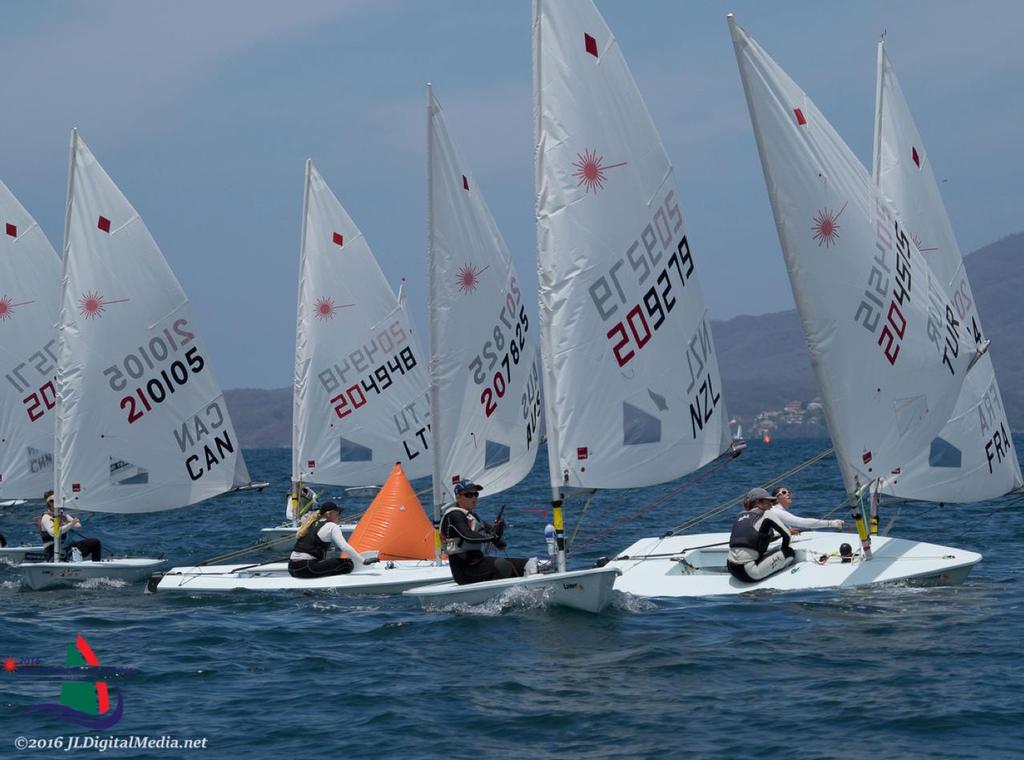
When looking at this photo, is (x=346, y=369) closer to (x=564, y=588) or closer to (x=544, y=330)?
(x=544, y=330)

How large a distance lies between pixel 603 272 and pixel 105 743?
6817 millimetres

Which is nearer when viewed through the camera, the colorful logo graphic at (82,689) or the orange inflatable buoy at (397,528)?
the colorful logo graphic at (82,689)

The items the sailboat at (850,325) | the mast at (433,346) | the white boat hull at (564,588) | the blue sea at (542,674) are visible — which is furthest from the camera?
the mast at (433,346)

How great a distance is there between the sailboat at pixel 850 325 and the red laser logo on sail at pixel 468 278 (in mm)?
4439

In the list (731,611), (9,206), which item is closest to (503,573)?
(731,611)

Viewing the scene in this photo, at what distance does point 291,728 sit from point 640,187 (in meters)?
7.07

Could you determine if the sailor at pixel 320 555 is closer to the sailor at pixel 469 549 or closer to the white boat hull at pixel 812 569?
the sailor at pixel 469 549

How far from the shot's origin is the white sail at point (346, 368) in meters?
25.0

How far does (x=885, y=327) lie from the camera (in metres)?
14.4

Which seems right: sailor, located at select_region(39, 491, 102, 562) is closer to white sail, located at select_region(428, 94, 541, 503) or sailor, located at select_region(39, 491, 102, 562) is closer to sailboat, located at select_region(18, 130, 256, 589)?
sailboat, located at select_region(18, 130, 256, 589)

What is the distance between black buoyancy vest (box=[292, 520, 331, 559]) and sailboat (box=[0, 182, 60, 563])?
889 cm

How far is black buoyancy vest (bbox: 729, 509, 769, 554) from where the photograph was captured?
1390 cm

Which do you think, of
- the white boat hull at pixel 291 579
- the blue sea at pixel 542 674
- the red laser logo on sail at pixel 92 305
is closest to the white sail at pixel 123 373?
the red laser logo on sail at pixel 92 305

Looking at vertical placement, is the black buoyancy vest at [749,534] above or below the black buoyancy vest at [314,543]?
below
